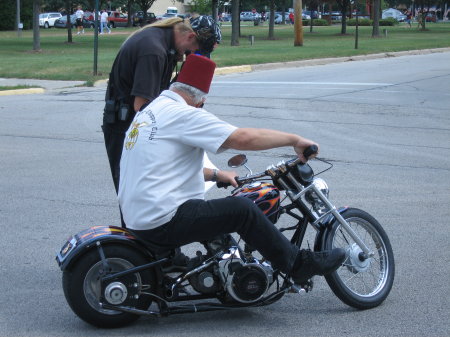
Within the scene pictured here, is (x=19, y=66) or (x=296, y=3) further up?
(x=296, y=3)

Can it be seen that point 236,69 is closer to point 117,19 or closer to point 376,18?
point 376,18

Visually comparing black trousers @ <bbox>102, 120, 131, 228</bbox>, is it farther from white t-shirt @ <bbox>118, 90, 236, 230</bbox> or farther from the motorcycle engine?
the motorcycle engine

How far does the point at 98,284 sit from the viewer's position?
4.59 m

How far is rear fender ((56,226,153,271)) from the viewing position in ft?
14.8

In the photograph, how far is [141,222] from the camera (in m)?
4.52

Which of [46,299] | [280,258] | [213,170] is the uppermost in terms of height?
[213,170]

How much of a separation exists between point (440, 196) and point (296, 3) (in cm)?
3325

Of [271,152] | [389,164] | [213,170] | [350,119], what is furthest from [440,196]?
[350,119]

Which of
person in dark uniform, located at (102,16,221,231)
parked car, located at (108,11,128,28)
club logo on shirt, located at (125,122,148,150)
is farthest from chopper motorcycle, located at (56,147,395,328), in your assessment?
parked car, located at (108,11,128,28)

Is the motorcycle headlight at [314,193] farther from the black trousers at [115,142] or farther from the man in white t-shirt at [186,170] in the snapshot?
the black trousers at [115,142]

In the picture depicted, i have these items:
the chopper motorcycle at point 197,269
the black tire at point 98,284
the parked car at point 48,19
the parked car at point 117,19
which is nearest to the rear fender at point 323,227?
the chopper motorcycle at point 197,269

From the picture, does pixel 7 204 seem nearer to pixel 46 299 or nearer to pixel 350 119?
pixel 46 299

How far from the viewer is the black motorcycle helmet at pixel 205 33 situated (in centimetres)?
544

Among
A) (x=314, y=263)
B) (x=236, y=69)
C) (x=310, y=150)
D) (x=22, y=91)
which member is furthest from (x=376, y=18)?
(x=310, y=150)
